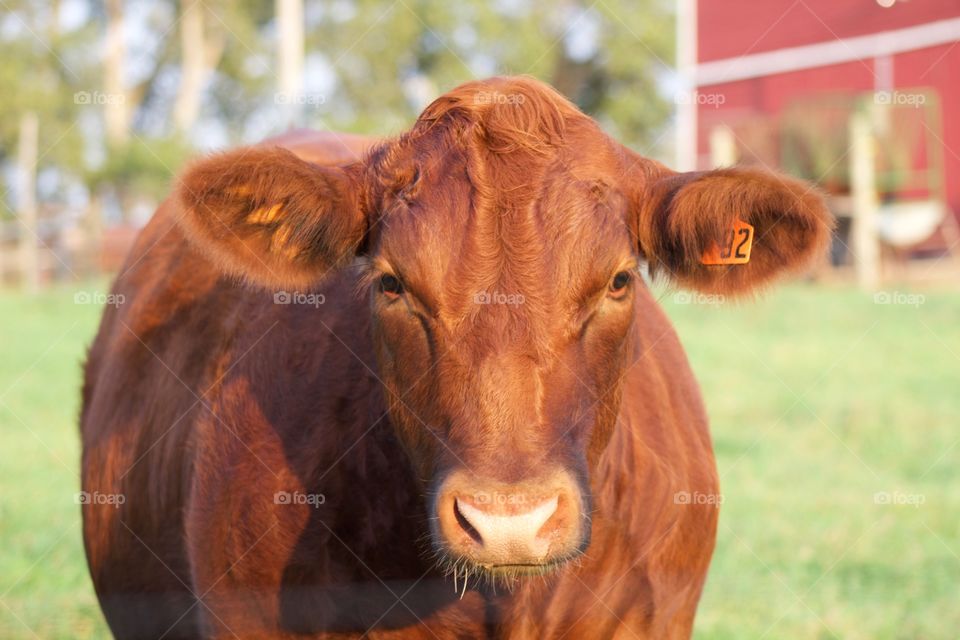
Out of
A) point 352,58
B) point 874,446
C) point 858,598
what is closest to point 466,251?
point 858,598

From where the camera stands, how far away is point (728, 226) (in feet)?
9.63

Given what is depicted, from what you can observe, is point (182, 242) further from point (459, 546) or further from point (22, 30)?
point (22, 30)

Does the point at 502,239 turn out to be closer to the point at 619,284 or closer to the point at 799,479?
the point at 619,284

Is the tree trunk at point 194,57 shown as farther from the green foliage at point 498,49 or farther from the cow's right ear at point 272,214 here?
the cow's right ear at point 272,214

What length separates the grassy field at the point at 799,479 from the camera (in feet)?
16.1

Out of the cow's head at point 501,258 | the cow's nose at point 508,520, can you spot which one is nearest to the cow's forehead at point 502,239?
the cow's head at point 501,258

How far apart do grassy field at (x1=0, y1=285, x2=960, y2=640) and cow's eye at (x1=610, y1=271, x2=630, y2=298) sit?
473mm

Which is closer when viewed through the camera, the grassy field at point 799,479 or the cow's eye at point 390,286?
the cow's eye at point 390,286

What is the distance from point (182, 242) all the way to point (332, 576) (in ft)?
5.65

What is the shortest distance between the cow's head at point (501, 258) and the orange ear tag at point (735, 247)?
1.5 inches

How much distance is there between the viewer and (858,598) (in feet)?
16.5

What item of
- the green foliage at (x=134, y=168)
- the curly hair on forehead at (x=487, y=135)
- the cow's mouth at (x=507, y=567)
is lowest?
the cow's mouth at (x=507, y=567)

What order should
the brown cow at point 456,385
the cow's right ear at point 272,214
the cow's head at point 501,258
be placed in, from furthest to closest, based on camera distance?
the cow's right ear at point 272,214
the brown cow at point 456,385
the cow's head at point 501,258

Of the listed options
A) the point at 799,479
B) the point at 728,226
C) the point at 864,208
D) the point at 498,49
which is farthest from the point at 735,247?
the point at 498,49
